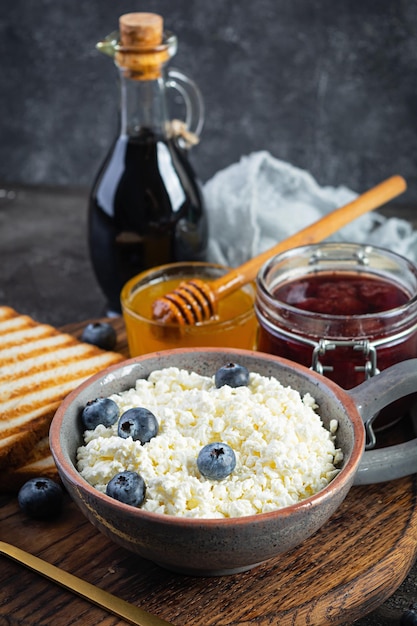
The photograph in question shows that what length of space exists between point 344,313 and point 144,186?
0.77 meters

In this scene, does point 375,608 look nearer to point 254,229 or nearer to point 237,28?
point 254,229

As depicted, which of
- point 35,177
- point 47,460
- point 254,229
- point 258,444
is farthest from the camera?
point 35,177

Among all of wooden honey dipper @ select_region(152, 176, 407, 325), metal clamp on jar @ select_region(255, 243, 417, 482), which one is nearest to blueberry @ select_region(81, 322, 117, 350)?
wooden honey dipper @ select_region(152, 176, 407, 325)

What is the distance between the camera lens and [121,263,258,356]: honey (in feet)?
6.61

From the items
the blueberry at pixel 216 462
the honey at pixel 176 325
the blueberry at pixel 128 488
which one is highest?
the blueberry at pixel 216 462

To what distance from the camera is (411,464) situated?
1673mm

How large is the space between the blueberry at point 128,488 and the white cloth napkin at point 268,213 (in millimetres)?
1466

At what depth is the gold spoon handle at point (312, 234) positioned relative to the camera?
2164mm

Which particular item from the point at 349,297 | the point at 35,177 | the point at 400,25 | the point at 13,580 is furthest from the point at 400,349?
the point at 35,177

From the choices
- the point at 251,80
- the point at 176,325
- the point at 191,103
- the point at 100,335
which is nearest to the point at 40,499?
the point at 176,325

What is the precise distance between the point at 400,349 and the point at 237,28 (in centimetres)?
212

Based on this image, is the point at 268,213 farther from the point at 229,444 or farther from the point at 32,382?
the point at 229,444

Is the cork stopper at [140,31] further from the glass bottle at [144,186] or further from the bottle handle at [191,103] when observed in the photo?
the bottle handle at [191,103]

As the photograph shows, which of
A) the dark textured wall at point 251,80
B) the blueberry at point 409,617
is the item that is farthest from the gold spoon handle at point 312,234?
the dark textured wall at point 251,80
